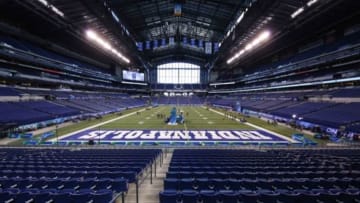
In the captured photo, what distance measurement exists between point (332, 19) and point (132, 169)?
43135 mm

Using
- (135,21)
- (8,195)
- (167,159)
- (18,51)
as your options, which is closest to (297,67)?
(135,21)

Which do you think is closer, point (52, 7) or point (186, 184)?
point (186, 184)

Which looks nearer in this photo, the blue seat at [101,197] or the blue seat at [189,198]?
the blue seat at [189,198]

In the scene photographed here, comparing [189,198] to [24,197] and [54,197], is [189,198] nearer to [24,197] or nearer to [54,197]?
[54,197]

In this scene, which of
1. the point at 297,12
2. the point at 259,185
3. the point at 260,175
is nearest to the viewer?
the point at 259,185

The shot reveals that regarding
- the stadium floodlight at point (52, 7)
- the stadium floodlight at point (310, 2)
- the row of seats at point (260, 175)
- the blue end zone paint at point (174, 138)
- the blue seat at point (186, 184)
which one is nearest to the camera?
the blue seat at point (186, 184)

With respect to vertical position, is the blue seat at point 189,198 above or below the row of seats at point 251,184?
above

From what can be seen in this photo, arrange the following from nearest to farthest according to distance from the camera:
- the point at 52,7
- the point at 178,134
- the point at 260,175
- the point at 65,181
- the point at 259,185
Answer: the point at 259,185 → the point at 65,181 → the point at 260,175 → the point at 178,134 → the point at 52,7

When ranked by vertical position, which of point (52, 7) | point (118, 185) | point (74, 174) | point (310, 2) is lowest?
point (74, 174)

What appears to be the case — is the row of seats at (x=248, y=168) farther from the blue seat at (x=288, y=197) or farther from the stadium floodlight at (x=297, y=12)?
the stadium floodlight at (x=297, y=12)

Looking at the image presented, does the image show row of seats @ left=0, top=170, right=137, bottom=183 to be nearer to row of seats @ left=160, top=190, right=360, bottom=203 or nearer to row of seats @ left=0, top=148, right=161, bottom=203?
row of seats @ left=0, top=148, right=161, bottom=203

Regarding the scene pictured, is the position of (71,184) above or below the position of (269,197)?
below

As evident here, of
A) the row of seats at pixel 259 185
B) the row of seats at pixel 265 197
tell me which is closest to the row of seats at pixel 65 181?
the row of seats at pixel 259 185

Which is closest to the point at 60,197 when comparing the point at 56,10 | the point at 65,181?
the point at 65,181
